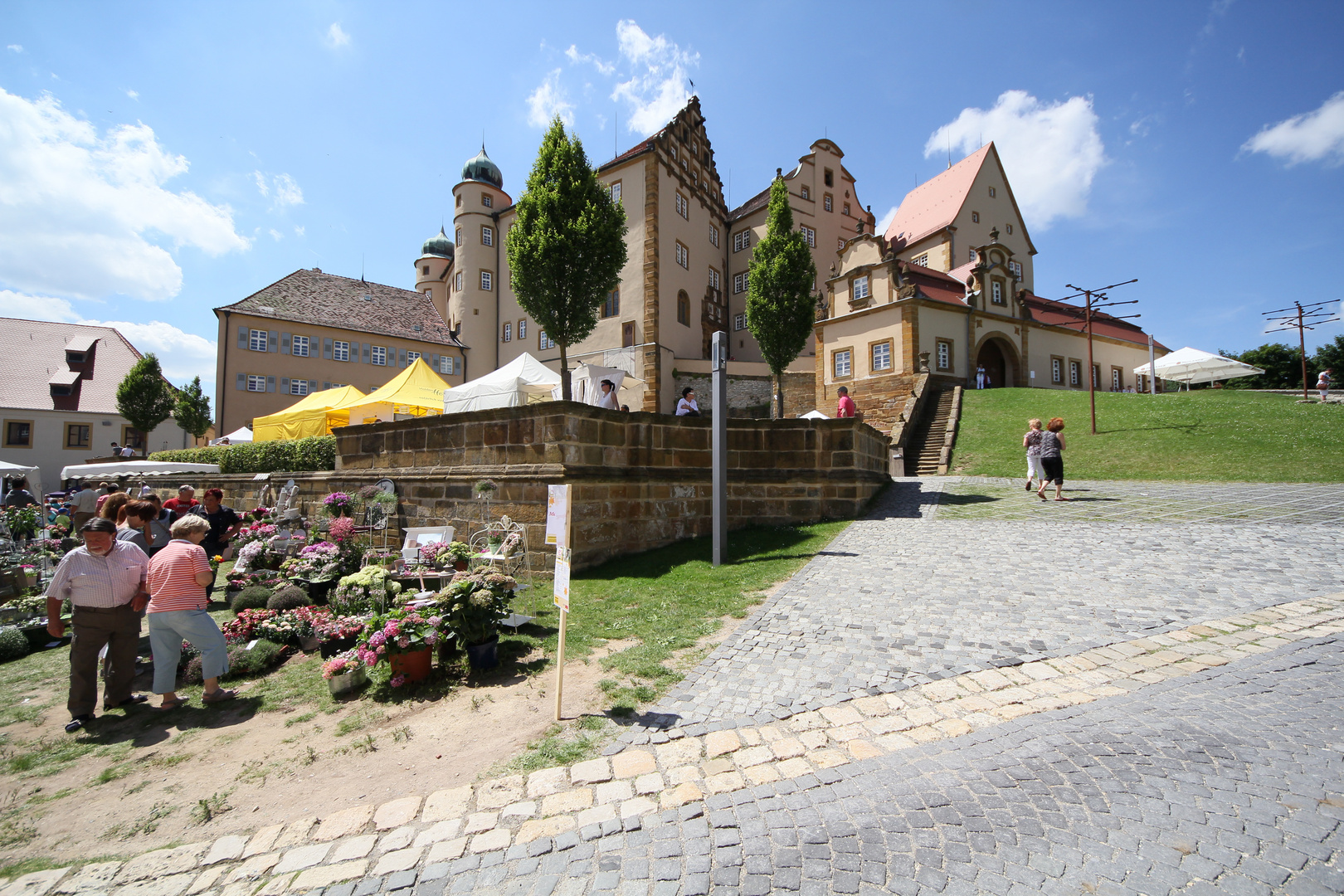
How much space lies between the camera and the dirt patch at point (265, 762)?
11.8ft

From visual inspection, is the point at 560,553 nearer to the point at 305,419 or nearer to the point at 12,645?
the point at 12,645

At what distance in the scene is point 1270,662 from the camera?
4.54m

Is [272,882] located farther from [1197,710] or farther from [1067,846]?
[1197,710]

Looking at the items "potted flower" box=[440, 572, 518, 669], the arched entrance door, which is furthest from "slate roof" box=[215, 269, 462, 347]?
"potted flower" box=[440, 572, 518, 669]

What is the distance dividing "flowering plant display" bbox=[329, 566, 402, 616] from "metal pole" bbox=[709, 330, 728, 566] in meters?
4.25

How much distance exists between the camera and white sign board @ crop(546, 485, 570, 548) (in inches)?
190

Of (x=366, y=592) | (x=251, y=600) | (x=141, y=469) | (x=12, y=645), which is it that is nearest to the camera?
(x=366, y=592)

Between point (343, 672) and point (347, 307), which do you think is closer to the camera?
point (343, 672)

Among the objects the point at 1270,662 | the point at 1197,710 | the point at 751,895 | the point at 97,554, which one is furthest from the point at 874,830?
the point at 97,554

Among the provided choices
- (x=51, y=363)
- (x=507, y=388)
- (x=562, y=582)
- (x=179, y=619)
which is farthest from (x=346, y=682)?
(x=51, y=363)

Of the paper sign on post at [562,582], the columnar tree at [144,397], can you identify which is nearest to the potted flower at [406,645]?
the paper sign on post at [562,582]

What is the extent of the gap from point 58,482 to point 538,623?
49840mm

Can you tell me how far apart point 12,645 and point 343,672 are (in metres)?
6.16

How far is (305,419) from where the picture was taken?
20.6 metres
